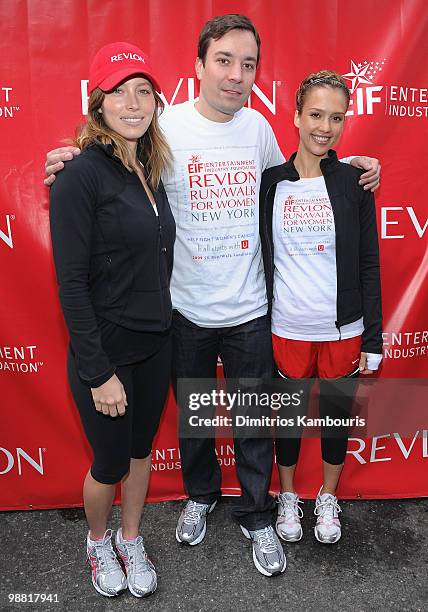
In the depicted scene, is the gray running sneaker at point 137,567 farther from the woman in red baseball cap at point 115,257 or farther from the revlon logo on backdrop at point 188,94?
the revlon logo on backdrop at point 188,94

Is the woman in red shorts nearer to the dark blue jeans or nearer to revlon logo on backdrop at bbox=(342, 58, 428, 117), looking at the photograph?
the dark blue jeans

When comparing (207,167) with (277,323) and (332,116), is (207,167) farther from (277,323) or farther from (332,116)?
(277,323)

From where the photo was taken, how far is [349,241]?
207cm

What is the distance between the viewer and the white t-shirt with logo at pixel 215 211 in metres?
2.04

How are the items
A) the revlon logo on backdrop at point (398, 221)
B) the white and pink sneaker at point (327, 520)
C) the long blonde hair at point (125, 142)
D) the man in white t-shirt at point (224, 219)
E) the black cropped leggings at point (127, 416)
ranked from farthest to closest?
1. the revlon logo on backdrop at point (398, 221)
2. the white and pink sneaker at point (327, 520)
3. the man in white t-shirt at point (224, 219)
4. the black cropped leggings at point (127, 416)
5. the long blonde hair at point (125, 142)

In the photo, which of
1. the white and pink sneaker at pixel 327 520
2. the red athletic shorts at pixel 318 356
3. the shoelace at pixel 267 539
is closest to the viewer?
the red athletic shorts at pixel 318 356

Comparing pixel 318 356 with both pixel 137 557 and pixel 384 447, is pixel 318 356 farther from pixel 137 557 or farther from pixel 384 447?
pixel 137 557

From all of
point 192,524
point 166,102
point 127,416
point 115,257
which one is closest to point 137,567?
point 192,524

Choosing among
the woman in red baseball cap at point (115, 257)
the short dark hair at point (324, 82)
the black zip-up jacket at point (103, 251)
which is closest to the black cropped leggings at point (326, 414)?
the woman in red baseball cap at point (115, 257)

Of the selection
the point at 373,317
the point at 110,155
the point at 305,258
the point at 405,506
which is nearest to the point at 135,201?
the point at 110,155

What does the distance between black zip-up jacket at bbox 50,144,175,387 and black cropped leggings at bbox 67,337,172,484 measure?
5.4 inches

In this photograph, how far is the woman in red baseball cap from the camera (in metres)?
1.63

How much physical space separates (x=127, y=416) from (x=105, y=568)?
69 cm

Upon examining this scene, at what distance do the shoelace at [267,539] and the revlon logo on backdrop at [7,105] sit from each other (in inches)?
79.4
